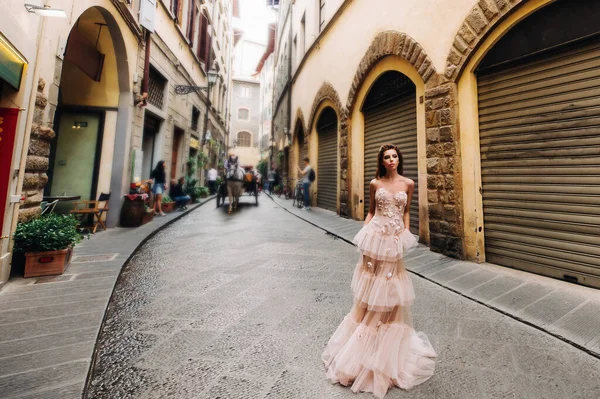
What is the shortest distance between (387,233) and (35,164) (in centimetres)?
447

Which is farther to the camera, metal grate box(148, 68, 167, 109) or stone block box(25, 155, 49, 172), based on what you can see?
metal grate box(148, 68, 167, 109)

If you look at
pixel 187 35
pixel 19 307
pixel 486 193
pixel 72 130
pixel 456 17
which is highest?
pixel 187 35

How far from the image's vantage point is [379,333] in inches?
65.4

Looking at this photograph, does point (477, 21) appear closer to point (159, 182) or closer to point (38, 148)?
point (38, 148)

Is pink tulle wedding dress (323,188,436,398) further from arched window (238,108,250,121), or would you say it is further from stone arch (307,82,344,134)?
arched window (238,108,250,121)

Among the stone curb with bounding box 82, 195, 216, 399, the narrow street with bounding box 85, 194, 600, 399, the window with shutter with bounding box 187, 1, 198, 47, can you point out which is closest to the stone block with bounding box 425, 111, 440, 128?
the narrow street with bounding box 85, 194, 600, 399

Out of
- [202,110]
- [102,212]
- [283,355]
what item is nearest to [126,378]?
[283,355]

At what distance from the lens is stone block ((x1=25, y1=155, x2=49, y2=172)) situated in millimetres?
3302

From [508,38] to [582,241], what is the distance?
9.60ft

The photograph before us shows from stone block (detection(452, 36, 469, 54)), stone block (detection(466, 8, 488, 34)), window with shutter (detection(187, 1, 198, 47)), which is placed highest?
window with shutter (detection(187, 1, 198, 47))

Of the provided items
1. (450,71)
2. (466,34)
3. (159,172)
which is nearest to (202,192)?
(159,172)

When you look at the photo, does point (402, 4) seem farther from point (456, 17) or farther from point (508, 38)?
point (508, 38)

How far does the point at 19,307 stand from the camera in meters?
2.38

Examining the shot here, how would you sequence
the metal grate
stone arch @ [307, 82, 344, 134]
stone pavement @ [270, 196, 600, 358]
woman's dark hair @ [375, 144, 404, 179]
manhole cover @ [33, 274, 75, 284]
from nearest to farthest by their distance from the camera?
woman's dark hair @ [375, 144, 404, 179], stone pavement @ [270, 196, 600, 358], manhole cover @ [33, 274, 75, 284], the metal grate, stone arch @ [307, 82, 344, 134]
